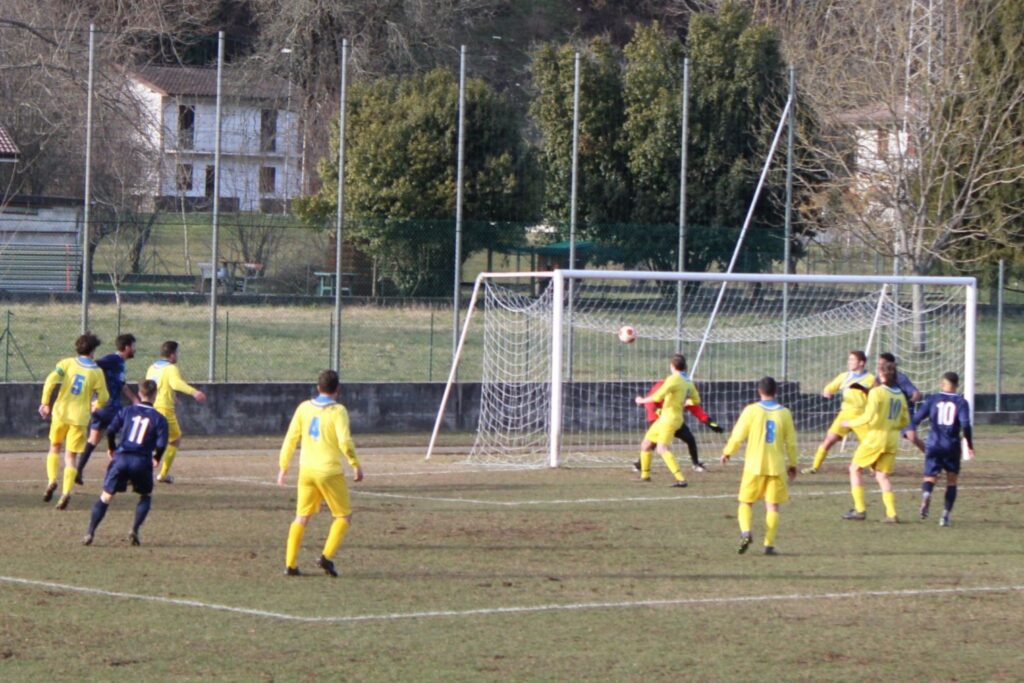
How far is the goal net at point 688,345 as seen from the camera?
2291cm

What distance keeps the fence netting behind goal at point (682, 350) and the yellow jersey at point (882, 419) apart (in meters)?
6.90

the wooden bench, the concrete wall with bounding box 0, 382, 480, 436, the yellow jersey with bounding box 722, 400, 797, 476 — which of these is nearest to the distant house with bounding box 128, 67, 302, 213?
the wooden bench

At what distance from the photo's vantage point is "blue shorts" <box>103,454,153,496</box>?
1230 centimetres

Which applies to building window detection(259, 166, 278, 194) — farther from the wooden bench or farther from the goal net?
the wooden bench

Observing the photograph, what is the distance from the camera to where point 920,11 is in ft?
104

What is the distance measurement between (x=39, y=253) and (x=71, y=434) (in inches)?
432

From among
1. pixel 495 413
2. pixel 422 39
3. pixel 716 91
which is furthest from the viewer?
pixel 422 39

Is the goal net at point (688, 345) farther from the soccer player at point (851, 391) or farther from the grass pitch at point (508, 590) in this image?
the grass pitch at point (508, 590)

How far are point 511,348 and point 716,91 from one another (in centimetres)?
952

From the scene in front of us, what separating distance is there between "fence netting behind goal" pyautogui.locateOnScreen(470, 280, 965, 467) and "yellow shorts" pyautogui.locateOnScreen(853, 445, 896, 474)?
6.83 meters

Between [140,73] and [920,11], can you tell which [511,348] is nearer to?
[920,11]

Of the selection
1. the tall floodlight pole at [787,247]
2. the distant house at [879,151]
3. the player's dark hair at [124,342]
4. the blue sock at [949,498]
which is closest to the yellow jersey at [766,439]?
the blue sock at [949,498]

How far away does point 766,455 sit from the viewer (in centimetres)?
1252

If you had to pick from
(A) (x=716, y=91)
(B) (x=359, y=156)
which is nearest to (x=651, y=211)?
(A) (x=716, y=91)
